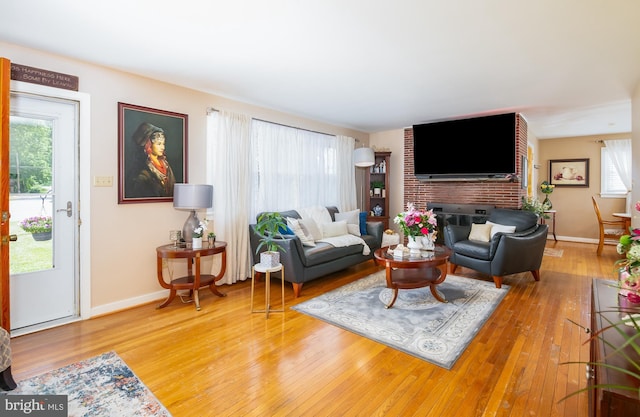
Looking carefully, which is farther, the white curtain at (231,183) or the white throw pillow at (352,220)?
the white throw pillow at (352,220)

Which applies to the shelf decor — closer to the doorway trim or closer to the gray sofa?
the gray sofa

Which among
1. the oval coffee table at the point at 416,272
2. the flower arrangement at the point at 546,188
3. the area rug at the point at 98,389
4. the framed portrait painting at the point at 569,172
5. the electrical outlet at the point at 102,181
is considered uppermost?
the framed portrait painting at the point at 569,172

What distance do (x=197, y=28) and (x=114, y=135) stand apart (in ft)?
4.99

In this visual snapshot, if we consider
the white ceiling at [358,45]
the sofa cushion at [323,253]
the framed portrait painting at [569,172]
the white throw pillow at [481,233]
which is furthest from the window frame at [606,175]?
the sofa cushion at [323,253]

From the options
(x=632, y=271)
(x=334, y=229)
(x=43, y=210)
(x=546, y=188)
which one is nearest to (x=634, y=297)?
(x=632, y=271)

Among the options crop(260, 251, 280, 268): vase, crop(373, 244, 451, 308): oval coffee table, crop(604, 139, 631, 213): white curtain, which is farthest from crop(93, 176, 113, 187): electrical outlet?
crop(604, 139, 631, 213): white curtain

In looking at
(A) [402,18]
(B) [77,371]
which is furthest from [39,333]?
(A) [402,18]

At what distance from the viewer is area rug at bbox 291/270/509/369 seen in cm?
250

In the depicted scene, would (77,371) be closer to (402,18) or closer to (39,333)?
(39,333)

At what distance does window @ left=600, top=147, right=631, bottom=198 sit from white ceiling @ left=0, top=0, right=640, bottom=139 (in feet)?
10.8

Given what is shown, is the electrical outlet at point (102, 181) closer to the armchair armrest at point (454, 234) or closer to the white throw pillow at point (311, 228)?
the white throw pillow at point (311, 228)

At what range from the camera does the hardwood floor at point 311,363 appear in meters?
1.83

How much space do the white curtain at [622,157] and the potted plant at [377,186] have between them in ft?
16.2

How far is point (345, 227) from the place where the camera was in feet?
15.8
